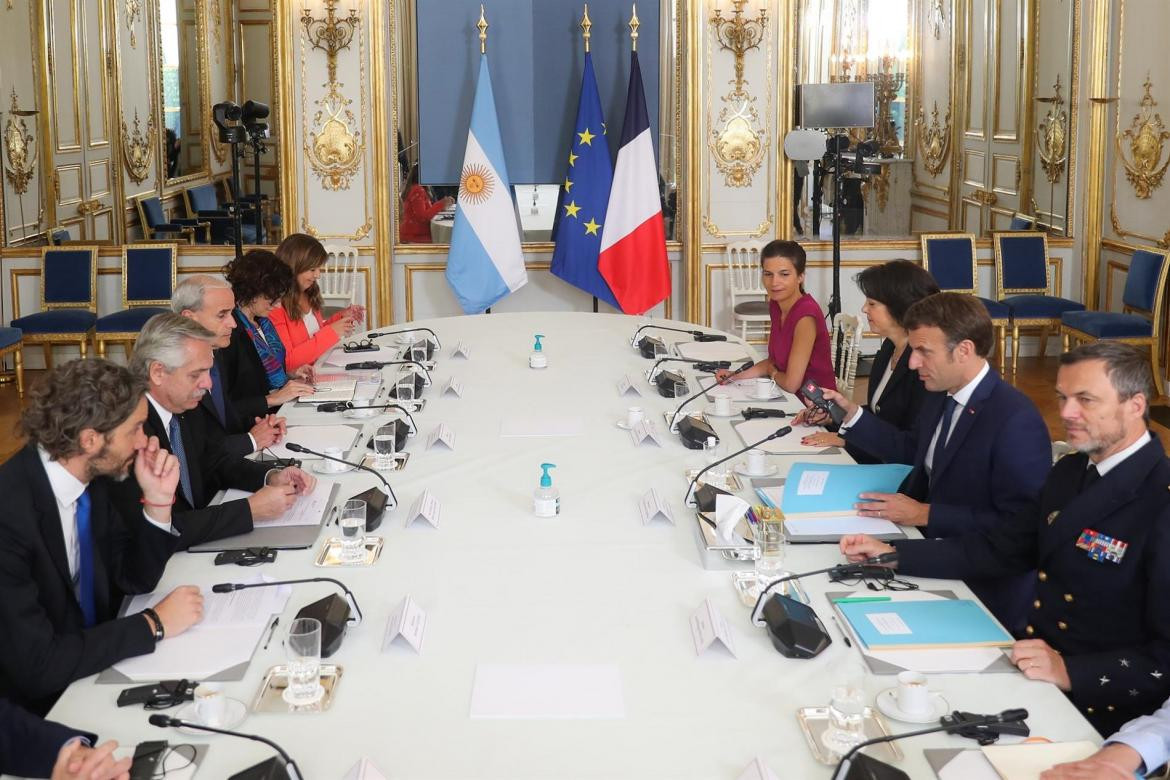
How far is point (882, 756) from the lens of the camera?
6.32 feet

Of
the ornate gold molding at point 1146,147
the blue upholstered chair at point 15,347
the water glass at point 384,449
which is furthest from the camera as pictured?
the ornate gold molding at point 1146,147

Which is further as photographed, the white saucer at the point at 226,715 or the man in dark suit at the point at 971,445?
the man in dark suit at the point at 971,445

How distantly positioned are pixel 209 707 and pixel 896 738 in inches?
43.1

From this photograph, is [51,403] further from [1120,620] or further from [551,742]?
[1120,620]

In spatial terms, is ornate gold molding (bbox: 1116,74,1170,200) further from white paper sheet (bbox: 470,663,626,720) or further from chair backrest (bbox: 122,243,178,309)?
white paper sheet (bbox: 470,663,626,720)

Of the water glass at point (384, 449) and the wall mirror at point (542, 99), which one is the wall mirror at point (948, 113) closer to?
the wall mirror at point (542, 99)

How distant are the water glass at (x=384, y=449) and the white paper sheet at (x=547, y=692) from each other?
137 centimetres

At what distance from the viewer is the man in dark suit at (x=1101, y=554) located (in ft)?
7.54

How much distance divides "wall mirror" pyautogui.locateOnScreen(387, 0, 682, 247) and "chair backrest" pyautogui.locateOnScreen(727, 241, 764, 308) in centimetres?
47

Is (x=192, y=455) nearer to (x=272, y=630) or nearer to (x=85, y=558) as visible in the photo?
(x=85, y=558)

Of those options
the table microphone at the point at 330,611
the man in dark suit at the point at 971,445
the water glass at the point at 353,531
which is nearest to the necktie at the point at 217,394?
the water glass at the point at 353,531

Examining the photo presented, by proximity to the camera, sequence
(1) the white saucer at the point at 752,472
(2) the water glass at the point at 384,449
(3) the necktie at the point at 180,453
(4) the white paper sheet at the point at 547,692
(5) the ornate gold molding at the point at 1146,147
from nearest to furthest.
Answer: (4) the white paper sheet at the point at 547,692
(3) the necktie at the point at 180,453
(1) the white saucer at the point at 752,472
(2) the water glass at the point at 384,449
(5) the ornate gold molding at the point at 1146,147

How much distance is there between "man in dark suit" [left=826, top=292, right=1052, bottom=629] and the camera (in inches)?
117

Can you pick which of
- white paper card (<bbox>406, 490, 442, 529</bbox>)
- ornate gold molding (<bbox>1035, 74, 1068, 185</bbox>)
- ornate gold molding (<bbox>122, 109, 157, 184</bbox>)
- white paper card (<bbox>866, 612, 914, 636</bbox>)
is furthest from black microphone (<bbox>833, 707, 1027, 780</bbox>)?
ornate gold molding (<bbox>122, 109, 157, 184</bbox>)
